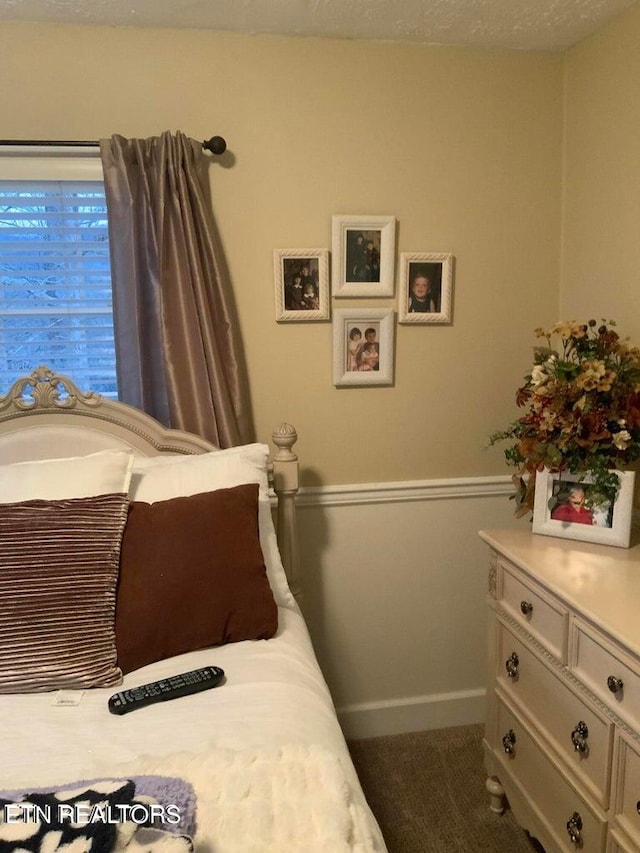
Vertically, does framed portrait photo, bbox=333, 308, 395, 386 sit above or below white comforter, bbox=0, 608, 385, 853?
above

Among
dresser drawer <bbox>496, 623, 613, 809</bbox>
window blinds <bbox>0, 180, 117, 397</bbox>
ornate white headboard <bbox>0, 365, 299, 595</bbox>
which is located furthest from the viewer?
window blinds <bbox>0, 180, 117, 397</bbox>

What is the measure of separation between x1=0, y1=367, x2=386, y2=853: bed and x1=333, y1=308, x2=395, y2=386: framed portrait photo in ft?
1.09

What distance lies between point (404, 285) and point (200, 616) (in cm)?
130

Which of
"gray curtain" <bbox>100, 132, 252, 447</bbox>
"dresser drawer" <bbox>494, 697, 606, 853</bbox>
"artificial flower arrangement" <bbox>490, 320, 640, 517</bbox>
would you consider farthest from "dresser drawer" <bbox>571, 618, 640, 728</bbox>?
"gray curtain" <bbox>100, 132, 252, 447</bbox>

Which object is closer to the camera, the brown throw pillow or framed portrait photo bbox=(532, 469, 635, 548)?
the brown throw pillow

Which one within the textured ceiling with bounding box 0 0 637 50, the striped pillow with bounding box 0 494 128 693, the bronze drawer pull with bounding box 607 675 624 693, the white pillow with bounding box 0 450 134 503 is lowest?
the bronze drawer pull with bounding box 607 675 624 693

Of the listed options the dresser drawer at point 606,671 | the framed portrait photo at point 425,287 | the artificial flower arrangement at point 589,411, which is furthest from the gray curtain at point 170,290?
the dresser drawer at point 606,671

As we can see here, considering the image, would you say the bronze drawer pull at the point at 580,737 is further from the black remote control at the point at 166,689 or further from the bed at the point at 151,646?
the black remote control at the point at 166,689

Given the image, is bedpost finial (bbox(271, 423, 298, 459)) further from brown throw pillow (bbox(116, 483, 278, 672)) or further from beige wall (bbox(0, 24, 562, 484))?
brown throw pillow (bbox(116, 483, 278, 672))

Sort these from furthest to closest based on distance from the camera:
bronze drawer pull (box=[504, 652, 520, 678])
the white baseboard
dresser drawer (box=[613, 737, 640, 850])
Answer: the white baseboard
bronze drawer pull (box=[504, 652, 520, 678])
dresser drawer (box=[613, 737, 640, 850])

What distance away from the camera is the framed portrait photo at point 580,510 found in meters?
1.74

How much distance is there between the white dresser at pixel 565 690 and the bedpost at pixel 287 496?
0.63 m

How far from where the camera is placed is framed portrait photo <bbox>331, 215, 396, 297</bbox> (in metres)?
2.20

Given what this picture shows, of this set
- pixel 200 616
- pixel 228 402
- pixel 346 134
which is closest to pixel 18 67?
pixel 346 134
